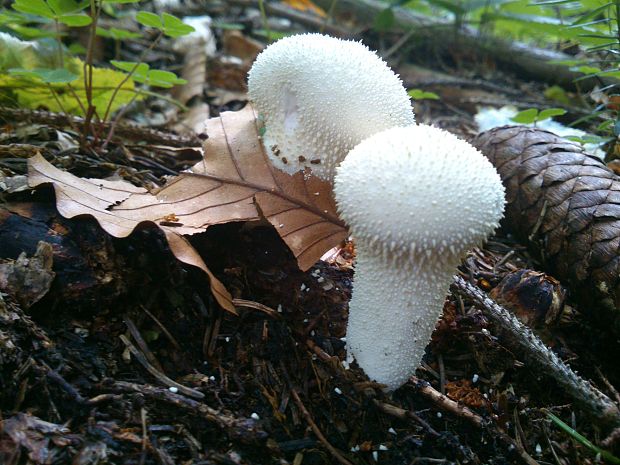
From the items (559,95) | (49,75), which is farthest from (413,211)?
(559,95)

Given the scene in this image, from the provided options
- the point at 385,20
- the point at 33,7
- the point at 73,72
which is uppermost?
the point at 33,7

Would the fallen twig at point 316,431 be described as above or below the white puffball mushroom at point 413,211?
below

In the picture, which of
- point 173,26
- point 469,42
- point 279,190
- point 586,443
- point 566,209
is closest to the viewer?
point 586,443

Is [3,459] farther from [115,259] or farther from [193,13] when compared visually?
[193,13]

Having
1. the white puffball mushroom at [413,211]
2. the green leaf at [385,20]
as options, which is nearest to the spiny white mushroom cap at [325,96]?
the white puffball mushroom at [413,211]

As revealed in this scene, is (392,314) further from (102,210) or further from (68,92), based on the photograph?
(68,92)

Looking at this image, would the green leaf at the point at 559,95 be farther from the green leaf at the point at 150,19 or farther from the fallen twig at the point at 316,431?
the fallen twig at the point at 316,431

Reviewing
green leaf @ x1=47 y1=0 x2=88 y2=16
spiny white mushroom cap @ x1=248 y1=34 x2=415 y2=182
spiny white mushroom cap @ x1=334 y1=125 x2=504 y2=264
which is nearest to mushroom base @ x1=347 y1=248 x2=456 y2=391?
spiny white mushroom cap @ x1=334 y1=125 x2=504 y2=264

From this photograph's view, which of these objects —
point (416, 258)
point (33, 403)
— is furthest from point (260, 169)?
point (33, 403)
